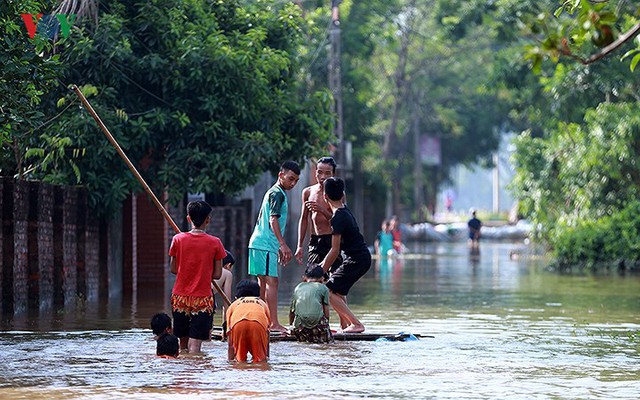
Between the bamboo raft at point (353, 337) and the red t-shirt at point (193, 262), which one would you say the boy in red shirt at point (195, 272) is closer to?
the red t-shirt at point (193, 262)

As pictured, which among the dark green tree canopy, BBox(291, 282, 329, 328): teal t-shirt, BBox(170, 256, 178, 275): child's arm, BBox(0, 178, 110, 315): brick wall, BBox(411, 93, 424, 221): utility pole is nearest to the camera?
BBox(170, 256, 178, 275): child's arm

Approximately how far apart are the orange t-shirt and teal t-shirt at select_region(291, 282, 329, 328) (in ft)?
4.77

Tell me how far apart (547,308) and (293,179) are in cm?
642

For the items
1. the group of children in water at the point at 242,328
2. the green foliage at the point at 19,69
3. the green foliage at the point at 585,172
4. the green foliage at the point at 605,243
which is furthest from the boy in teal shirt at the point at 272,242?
the green foliage at the point at 585,172

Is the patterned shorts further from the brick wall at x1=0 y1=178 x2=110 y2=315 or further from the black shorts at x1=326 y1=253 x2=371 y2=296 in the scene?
the brick wall at x1=0 y1=178 x2=110 y2=315

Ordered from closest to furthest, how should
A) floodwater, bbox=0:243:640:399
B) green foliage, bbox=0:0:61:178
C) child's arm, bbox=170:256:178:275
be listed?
floodwater, bbox=0:243:640:399 < child's arm, bbox=170:256:178:275 < green foliage, bbox=0:0:61:178

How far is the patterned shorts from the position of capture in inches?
544

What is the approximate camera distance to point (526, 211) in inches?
1567

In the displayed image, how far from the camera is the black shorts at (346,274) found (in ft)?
48.3

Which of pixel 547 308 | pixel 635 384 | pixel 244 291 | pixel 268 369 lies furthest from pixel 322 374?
pixel 547 308

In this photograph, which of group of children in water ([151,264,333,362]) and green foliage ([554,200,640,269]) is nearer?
group of children in water ([151,264,333,362])

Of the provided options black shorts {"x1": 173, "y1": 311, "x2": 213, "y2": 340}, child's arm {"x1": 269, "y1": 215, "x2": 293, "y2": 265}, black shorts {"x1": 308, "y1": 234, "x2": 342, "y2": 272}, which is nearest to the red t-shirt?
black shorts {"x1": 173, "y1": 311, "x2": 213, "y2": 340}

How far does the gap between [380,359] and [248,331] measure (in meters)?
1.28

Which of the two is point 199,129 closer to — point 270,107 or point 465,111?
point 270,107
